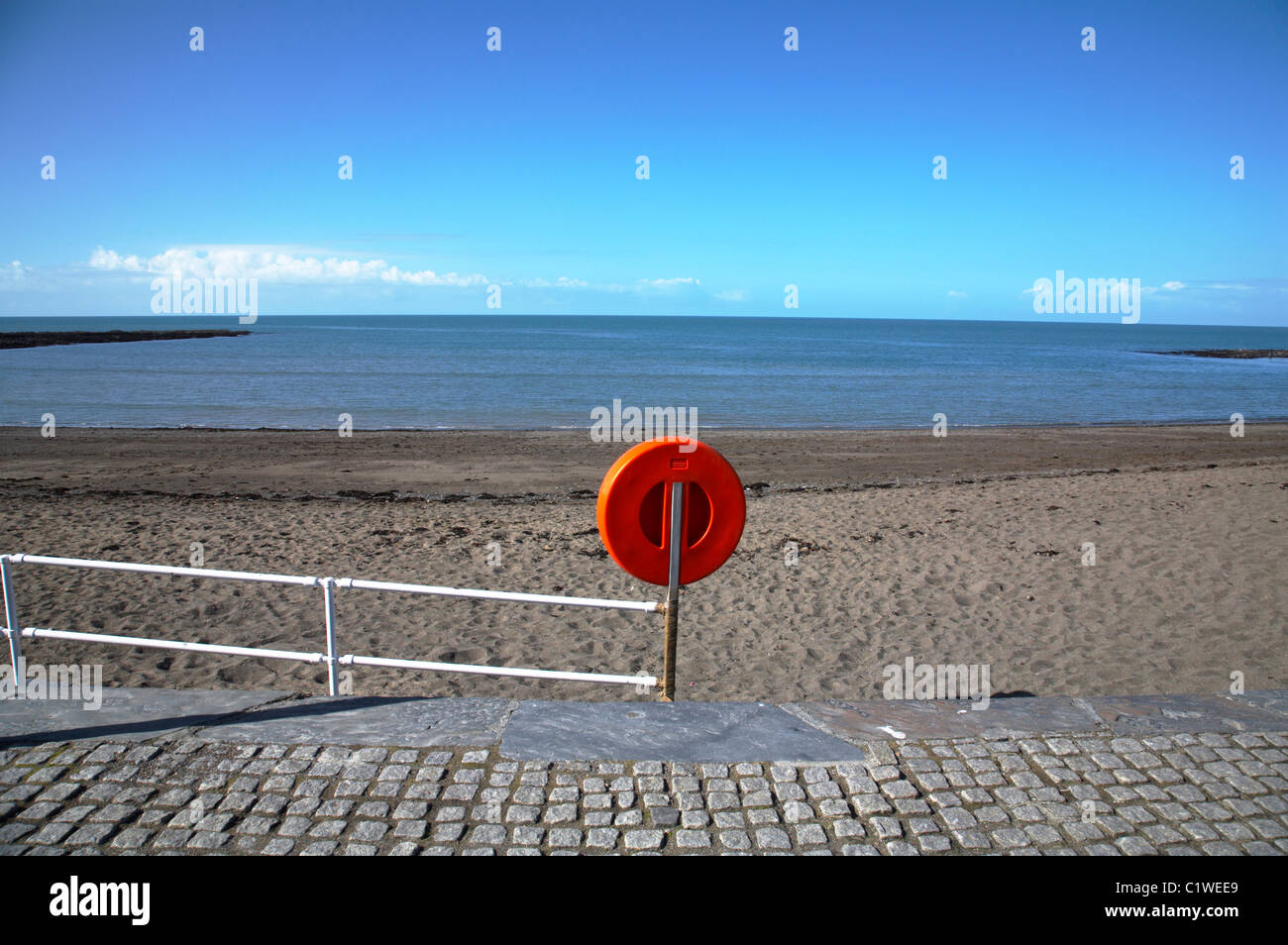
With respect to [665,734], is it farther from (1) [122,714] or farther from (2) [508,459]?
(2) [508,459]

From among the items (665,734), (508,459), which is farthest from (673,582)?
(508,459)

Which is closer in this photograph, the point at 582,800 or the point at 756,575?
the point at 582,800

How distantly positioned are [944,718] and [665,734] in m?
1.33

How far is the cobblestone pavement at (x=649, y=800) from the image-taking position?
9.53 feet

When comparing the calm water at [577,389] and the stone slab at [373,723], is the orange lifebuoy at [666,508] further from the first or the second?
the calm water at [577,389]

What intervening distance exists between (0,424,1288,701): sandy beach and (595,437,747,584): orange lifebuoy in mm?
2332

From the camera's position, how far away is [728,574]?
861cm

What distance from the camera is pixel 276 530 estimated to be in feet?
33.3

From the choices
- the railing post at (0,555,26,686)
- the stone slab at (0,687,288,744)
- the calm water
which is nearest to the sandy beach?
the railing post at (0,555,26,686)

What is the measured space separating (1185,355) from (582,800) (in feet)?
260

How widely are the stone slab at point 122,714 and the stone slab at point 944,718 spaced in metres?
2.69

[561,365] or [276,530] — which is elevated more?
[561,365]
